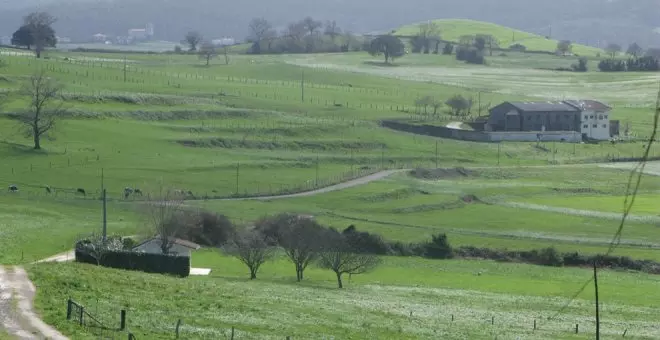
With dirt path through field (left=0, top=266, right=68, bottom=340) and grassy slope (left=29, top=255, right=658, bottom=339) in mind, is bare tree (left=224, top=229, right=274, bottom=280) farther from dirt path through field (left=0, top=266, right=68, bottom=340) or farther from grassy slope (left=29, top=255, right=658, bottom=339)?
dirt path through field (left=0, top=266, right=68, bottom=340)

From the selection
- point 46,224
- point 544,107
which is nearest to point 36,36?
point 544,107

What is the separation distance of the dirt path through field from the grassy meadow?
44 centimetres

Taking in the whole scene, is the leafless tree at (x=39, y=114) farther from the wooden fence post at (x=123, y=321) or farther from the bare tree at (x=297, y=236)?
the wooden fence post at (x=123, y=321)

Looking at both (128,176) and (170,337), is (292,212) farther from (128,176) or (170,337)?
(170,337)

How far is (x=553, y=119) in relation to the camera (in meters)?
134

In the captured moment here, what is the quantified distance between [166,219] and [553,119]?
79.2 metres

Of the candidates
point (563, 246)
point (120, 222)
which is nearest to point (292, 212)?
point (120, 222)

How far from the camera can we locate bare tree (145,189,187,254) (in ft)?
196

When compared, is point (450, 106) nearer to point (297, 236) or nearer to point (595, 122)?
point (595, 122)

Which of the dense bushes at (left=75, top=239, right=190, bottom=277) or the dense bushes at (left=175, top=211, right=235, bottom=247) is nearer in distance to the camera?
the dense bushes at (left=75, top=239, right=190, bottom=277)

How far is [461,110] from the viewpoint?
472ft

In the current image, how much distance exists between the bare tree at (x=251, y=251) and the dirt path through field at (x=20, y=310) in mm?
17245

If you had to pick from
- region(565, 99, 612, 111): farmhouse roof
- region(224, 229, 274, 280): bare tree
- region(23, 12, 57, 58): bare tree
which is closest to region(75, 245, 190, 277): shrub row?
region(224, 229, 274, 280): bare tree

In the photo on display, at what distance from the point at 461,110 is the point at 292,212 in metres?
72.1
